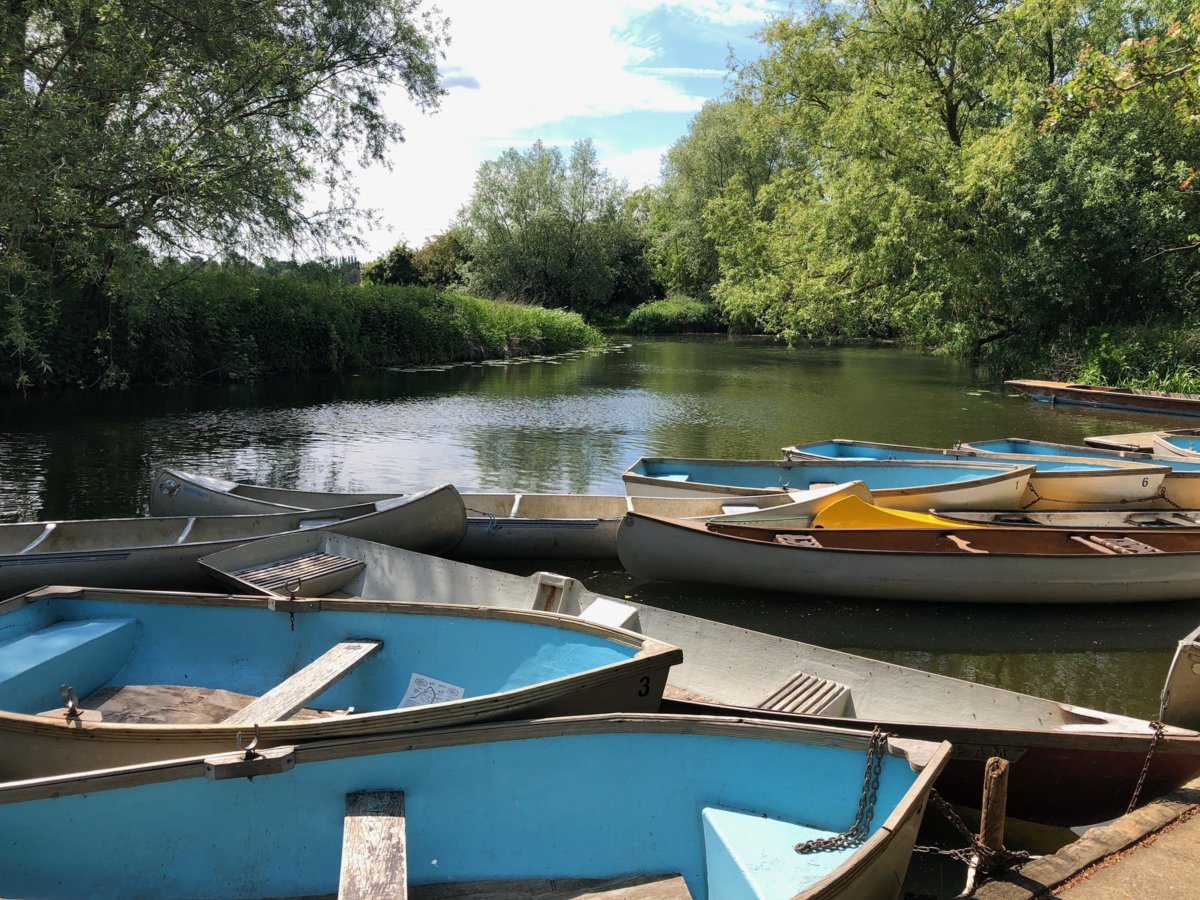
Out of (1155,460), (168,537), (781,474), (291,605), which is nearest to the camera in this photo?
(291,605)

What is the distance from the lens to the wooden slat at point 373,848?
310cm

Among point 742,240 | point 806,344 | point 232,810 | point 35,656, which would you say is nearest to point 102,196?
point 35,656

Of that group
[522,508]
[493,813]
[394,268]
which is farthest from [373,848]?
[394,268]

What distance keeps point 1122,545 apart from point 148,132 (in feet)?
46.8

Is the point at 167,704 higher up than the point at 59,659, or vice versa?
the point at 59,659

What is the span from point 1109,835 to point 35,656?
18.6ft

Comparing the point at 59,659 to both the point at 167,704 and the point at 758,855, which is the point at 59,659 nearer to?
the point at 167,704

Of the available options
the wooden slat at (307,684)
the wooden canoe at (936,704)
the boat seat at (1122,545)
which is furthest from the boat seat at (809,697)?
the boat seat at (1122,545)

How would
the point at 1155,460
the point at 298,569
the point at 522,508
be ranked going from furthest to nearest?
the point at 1155,460 < the point at 522,508 < the point at 298,569

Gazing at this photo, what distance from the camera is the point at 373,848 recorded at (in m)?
3.31

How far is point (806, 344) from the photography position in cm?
4441

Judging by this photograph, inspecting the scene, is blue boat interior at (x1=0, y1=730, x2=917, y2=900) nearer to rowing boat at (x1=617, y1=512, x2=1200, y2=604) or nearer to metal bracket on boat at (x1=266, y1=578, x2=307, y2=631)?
metal bracket on boat at (x1=266, y1=578, x2=307, y2=631)

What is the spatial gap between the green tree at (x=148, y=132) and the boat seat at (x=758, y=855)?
1097cm

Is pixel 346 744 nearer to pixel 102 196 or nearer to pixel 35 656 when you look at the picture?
pixel 35 656
